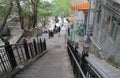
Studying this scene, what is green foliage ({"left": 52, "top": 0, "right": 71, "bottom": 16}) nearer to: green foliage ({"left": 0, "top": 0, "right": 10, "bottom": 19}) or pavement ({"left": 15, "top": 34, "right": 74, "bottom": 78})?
green foliage ({"left": 0, "top": 0, "right": 10, "bottom": 19})

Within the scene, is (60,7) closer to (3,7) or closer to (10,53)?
(3,7)

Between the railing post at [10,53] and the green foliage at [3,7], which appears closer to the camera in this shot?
the railing post at [10,53]

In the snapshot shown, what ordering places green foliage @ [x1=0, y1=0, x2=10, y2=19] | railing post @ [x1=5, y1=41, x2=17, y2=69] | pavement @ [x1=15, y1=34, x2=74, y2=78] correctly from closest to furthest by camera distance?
railing post @ [x1=5, y1=41, x2=17, y2=69] → pavement @ [x1=15, y1=34, x2=74, y2=78] → green foliage @ [x1=0, y1=0, x2=10, y2=19]

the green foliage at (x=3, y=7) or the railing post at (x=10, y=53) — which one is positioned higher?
the green foliage at (x=3, y=7)

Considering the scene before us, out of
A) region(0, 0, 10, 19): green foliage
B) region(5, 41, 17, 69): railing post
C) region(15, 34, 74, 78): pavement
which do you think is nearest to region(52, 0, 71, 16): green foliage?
region(0, 0, 10, 19): green foliage

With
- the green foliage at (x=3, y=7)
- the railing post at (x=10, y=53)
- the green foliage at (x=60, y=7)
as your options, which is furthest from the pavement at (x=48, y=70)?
the green foliage at (x=60, y=7)

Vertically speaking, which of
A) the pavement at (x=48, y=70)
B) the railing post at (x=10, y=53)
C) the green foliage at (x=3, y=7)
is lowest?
the pavement at (x=48, y=70)

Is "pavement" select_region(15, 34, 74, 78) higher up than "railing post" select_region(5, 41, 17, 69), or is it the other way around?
"railing post" select_region(5, 41, 17, 69)

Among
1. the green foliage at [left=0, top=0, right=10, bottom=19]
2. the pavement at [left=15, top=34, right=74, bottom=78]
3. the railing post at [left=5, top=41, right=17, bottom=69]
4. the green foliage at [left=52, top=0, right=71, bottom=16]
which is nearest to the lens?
the railing post at [left=5, top=41, right=17, bottom=69]

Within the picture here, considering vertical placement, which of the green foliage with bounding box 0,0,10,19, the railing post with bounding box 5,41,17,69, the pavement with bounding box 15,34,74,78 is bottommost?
the pavement with bounding box 15,34,74,78

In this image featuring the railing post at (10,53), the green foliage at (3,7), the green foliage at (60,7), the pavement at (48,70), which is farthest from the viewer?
the green foliage at (60,7)

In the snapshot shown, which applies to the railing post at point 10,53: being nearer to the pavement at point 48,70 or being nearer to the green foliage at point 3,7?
the pavement at point 48,70

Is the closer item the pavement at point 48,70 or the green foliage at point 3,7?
the pavement at point 48,70

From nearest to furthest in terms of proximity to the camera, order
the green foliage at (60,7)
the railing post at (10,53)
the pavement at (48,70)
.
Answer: the railing post at (10,53) < the pavement at (48,70) < the green foliage at (60,7)
